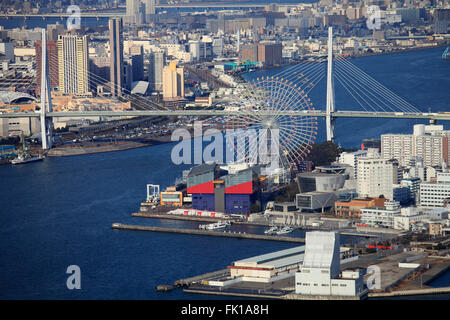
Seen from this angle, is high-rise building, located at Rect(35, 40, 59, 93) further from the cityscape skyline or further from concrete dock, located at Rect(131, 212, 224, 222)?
concrete dock, located at Rect(131, 212, 224, 222)

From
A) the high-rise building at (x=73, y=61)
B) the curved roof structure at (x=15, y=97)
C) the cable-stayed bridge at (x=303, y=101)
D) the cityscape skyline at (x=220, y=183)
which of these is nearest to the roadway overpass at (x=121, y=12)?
the cityscape skyline at (x=220, y=183)

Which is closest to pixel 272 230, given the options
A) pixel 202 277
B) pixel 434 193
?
pixel 434 193
